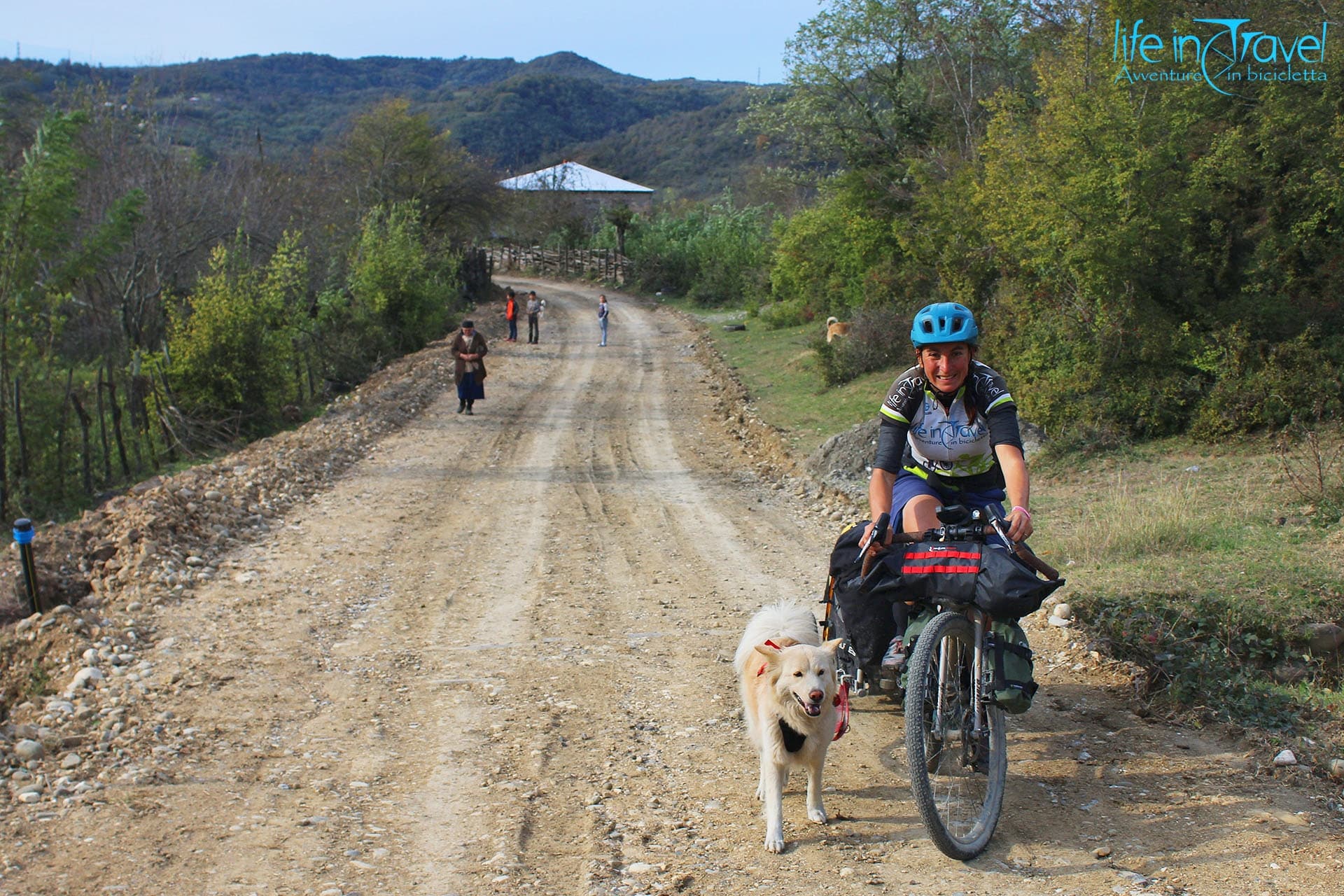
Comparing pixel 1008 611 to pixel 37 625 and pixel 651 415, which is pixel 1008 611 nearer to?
pixel 37 625

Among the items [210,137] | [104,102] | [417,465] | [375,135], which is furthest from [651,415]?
[210,137]

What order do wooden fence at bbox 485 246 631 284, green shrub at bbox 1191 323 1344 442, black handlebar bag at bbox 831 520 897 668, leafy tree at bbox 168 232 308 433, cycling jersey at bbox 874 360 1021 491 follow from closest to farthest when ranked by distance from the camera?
cycling jersey at bbox 874 360 1021 491 → black handlebar bag at bbox 831 520 897 668 → green shrub at bbox 1191 323 1344 442 → leafy tree at bbox 168 232 308 433 → wooden fence at bbox 485 246 631 284

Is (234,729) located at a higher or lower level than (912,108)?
lower

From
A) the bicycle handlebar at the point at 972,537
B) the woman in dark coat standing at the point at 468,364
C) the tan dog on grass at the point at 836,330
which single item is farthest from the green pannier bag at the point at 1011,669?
the tan dog on grass at the point at 836,330

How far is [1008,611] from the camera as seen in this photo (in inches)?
165

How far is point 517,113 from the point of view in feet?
473

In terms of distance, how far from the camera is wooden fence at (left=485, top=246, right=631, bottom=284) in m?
60.4

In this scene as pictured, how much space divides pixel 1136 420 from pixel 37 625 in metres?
13.1

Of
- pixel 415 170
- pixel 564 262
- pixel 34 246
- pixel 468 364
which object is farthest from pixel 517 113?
pixel 34 246

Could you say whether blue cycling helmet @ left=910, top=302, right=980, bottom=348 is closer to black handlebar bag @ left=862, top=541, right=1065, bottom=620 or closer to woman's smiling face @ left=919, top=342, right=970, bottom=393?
woman's smiling face @ left=919, top=342, right=970, bottom=393

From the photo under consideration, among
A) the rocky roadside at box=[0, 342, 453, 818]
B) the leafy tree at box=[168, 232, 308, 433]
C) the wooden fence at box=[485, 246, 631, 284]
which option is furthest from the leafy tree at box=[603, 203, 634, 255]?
the rocky roadside at box=[0, 342, 453, 818]

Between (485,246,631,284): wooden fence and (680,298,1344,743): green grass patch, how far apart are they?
156 feet

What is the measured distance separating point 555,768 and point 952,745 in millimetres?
1993

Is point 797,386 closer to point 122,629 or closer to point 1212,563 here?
point 1212,563
